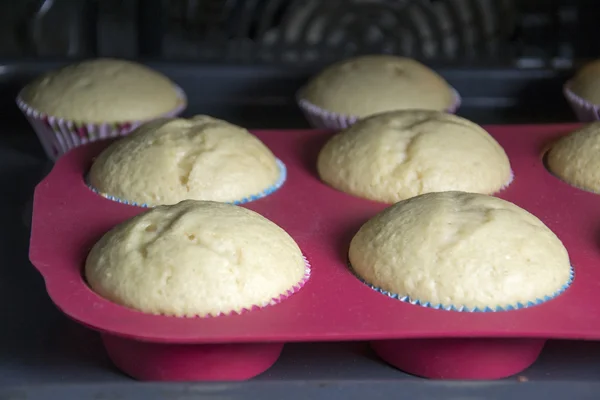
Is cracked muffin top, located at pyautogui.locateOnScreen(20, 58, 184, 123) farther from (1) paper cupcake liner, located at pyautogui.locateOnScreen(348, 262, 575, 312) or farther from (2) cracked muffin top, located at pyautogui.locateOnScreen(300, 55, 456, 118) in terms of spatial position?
(1) paper cupcake liner, located at pyautogui.locateOnScreen(348, 262, 575, 312)

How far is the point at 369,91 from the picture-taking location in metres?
2.31

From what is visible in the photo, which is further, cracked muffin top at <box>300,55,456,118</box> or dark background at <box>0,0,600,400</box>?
dark background at <box>0,0,600,400</box>

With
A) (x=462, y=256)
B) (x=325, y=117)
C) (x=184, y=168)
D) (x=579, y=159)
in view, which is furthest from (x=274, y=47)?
(x=462, y=256)

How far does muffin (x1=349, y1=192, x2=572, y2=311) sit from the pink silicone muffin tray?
0.03m

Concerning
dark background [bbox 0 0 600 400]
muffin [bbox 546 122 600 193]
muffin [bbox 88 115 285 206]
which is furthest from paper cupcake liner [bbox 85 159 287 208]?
muffin [bbox 546 122 600 193]

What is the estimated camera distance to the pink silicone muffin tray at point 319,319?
1.25 metres

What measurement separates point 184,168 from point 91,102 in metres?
0.59

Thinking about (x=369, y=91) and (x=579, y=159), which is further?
(x=369, y=91)

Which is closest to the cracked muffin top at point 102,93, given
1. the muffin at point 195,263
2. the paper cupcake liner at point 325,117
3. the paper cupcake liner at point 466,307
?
the paper cupcake liner at point 325,117

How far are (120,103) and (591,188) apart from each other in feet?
3.97

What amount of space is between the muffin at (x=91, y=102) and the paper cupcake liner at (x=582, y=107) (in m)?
1.11

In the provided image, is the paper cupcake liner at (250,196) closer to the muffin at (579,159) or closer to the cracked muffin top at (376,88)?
the cracked muffin top at (376,88)

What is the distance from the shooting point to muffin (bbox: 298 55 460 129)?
2291mm

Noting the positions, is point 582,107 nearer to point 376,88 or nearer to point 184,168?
point 376,88
